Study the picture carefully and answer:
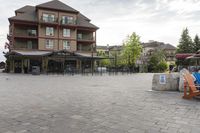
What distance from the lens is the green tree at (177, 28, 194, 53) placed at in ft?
201

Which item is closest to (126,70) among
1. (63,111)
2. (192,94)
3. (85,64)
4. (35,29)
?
(85,64)

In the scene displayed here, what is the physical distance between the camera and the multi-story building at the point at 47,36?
134 ft

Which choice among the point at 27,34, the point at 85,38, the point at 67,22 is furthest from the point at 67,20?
the point at 27,34

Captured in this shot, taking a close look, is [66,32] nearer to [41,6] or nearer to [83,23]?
[83,23]

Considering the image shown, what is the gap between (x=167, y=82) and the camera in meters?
11.3

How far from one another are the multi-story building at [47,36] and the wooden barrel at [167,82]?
28201 mm

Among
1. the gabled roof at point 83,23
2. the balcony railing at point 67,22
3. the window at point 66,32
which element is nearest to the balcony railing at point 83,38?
the gabled roof at point 83,23

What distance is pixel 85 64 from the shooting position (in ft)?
150

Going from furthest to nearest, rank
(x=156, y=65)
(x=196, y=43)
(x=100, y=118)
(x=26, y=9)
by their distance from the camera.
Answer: (x=196, y=43) → (x=156, y=65) → (x=26, y=9) → (x=100, y=118)

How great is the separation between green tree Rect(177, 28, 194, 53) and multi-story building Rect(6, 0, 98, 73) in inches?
1012

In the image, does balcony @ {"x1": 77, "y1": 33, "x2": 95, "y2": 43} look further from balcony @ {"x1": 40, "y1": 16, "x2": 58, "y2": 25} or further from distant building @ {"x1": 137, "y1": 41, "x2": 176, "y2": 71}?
distant building @ {"x1": 137, "y1": 41, "x2": 176, "y2": 71}

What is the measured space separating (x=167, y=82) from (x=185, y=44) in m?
54.1

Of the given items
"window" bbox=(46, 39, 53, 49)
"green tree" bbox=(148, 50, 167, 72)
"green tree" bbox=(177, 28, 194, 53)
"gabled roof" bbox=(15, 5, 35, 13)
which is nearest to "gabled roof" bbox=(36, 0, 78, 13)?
"gabled roof" bbox=(15, 5, 35, 13)

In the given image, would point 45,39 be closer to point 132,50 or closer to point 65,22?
point 65,22
